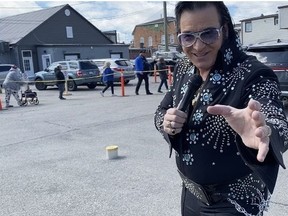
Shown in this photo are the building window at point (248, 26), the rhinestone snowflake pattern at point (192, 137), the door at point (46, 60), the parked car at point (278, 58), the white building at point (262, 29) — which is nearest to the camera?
the rhinestone snowflake pattern at point (192, 137)

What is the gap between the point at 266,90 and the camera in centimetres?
150

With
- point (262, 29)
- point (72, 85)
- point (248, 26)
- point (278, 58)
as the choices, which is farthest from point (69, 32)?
point (278, 58)

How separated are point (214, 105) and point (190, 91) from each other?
0.52 ft

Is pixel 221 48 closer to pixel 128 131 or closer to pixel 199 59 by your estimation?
pixel 199 59

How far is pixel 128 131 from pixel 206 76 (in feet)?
19.6

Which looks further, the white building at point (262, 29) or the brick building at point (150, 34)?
the brick building at point (150, 34)

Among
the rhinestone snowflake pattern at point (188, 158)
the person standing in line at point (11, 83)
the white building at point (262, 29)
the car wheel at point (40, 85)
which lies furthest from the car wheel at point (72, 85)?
the white building at point (262, 29)

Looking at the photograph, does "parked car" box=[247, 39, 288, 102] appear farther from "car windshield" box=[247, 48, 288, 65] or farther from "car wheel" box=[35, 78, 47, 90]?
"car wheel" box=[35, 78, 47, 90]

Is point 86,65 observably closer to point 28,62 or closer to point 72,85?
point 72,85

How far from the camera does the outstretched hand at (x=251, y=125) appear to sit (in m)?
1.15

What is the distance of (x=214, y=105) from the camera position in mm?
1548

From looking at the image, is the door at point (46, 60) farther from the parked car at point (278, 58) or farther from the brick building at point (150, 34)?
the brick building at point (150, 34)

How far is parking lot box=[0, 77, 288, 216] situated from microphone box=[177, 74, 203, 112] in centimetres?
219

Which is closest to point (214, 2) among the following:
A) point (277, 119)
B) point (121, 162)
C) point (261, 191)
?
point (277, 119)
